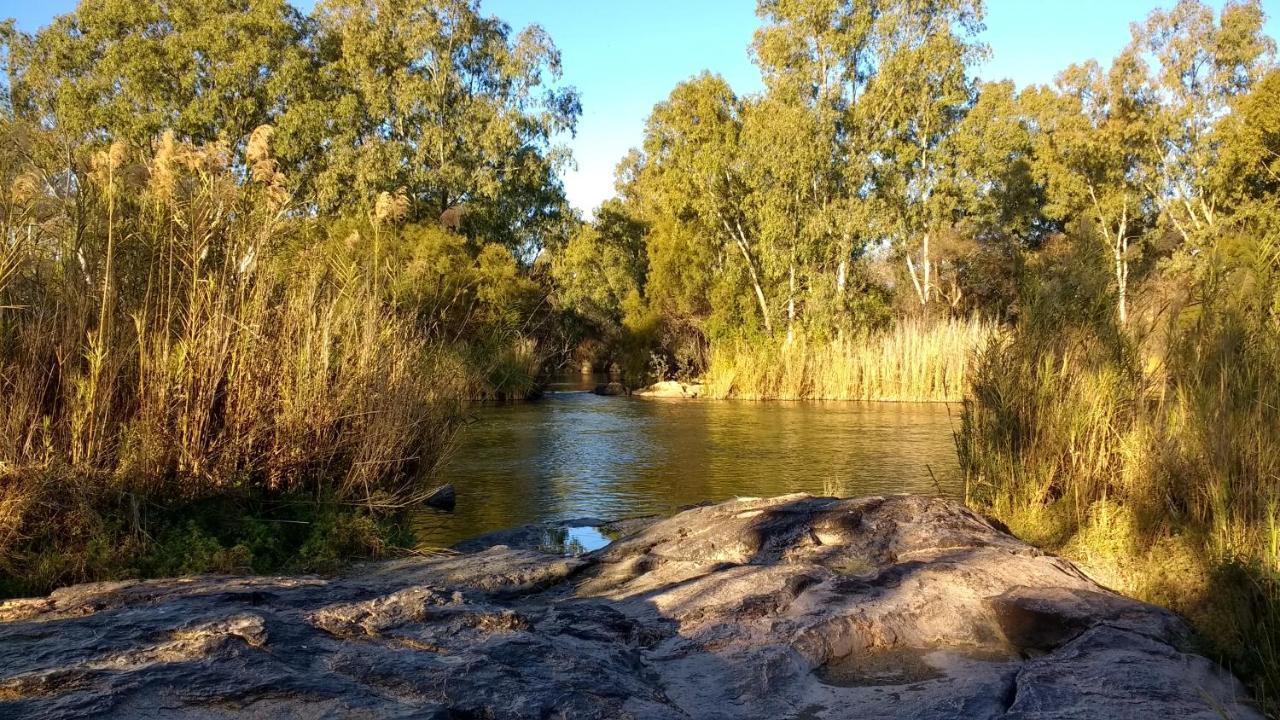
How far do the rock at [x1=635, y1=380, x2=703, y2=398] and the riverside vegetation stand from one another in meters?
1.24

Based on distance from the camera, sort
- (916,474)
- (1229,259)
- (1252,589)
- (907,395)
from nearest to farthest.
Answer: (1252,589) → (1229,259) → (916,474) → (907,395)

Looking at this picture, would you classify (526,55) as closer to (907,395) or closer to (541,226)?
(541,226)

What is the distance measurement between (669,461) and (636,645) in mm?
8338

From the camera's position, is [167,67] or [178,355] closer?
[178,355]

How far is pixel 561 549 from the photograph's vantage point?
277 inches

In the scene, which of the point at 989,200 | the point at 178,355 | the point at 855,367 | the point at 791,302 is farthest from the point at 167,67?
the point at 178,355

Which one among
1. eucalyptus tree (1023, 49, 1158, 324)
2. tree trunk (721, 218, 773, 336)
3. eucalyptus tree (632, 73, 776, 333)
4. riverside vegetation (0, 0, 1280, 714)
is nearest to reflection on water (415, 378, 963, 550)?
riverside vegetation (0, 0, 1280, 714)

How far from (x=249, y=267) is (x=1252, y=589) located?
6.01 meters

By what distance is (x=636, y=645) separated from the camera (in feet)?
13.0

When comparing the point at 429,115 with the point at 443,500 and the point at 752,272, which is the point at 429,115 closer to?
the point at 752,272

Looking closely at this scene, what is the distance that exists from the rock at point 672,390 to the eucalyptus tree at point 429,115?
380 inches

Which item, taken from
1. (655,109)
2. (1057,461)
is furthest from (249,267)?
(655,109)

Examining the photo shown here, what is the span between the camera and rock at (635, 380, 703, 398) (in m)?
27.8

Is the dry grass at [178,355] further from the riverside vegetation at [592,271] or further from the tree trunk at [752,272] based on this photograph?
the tree trunk at [752,272]
